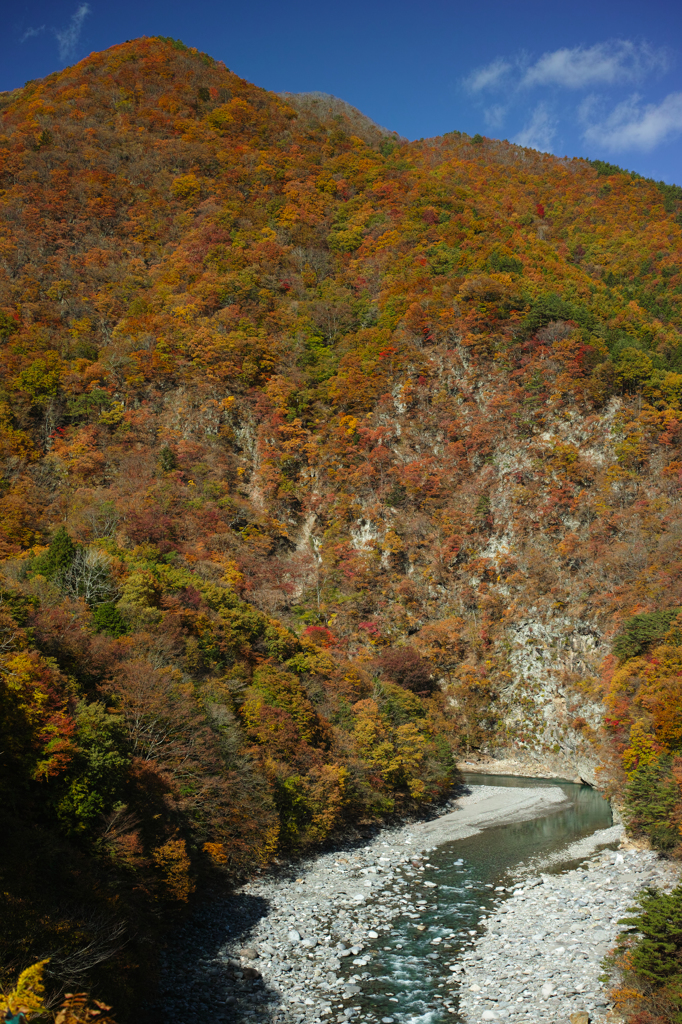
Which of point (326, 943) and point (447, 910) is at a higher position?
point (326, 943)

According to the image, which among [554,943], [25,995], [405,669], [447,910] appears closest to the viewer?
[25,995]

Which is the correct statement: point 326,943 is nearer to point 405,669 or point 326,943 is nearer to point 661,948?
point 661,948

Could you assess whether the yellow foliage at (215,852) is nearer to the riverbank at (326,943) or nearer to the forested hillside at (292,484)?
the forested hillside at (292,484)

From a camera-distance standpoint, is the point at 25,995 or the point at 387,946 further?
the point at 387,946

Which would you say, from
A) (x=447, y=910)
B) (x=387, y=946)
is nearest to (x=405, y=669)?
(x=447, y=910)

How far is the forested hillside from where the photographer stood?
817 inches

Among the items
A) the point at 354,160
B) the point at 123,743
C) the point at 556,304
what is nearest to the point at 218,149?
the point at 354,160

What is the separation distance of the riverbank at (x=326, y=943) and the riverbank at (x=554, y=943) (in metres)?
0.74

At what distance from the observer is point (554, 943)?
56.5 feet

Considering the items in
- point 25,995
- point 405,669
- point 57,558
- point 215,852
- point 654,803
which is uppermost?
point 57,558

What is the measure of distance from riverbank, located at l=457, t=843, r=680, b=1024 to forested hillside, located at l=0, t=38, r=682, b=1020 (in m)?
3.33

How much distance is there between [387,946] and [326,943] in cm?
186

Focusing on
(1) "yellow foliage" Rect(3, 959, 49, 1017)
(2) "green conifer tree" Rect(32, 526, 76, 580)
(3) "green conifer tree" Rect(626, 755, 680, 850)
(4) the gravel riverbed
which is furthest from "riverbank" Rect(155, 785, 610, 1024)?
(2) "green conifer tree" Rect(32, 526, 76, 580)

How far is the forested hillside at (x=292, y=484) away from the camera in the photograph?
68.1ft
